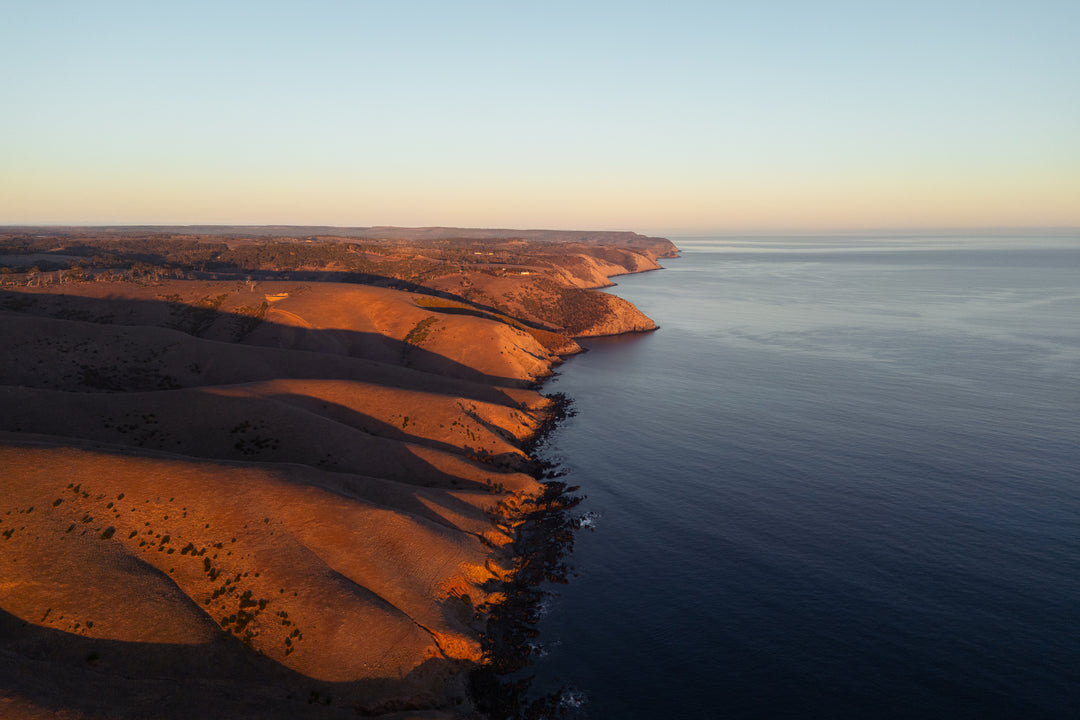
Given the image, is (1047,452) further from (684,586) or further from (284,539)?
(284,539)

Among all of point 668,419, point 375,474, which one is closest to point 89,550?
point 375,474

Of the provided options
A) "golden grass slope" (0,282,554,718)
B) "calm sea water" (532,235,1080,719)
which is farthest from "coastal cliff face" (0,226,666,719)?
"calm sea water" (532,235,1080,719)

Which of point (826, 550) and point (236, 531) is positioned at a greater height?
point (236, 531)

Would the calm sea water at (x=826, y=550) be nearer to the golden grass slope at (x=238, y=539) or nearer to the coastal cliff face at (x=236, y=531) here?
the coastal cliff face at (x=236, y=531)

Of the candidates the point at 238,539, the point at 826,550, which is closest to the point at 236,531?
the point at 238,539

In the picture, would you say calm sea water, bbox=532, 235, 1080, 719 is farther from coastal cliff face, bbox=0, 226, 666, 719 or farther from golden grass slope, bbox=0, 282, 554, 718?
golden grass slope, bbox=0, 282, 554, 718

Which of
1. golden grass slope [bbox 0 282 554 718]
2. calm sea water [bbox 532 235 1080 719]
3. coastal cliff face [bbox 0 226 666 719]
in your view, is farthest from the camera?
calm sea water [bbox 532 235 1080 719]

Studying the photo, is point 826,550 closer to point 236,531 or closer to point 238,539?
point 238,539
